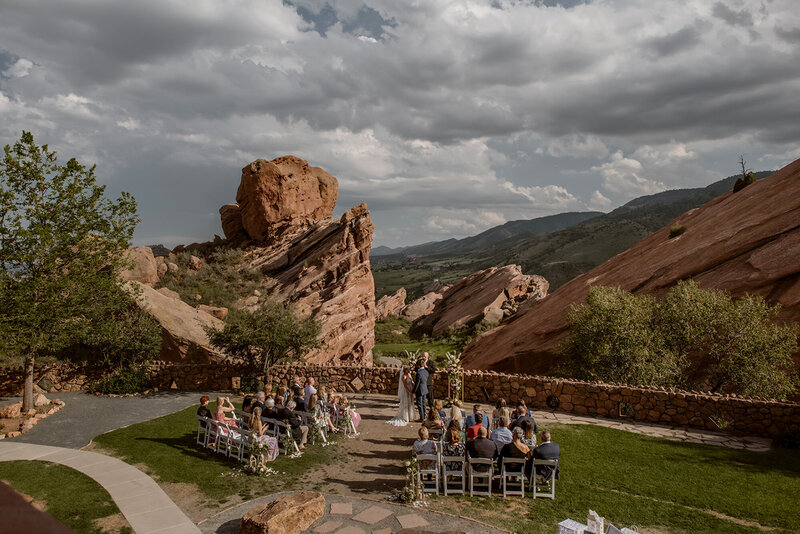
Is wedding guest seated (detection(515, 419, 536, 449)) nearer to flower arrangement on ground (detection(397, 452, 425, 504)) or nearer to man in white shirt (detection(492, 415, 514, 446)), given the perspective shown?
man in white shirt (detection(492, 415, 514, 446))

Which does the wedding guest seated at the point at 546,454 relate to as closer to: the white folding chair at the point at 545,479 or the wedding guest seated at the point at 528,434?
the white folding chair at the point at 545,479

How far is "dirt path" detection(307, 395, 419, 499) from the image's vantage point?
1145 centimetres

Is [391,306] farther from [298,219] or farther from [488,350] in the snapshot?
[488,350]

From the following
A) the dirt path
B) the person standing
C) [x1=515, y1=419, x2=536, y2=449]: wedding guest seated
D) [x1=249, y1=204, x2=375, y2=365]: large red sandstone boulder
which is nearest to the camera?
the dirt path

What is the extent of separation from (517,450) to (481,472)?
97 cm

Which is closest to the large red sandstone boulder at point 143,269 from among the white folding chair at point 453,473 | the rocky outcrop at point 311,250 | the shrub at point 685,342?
the rocky outcrop at point 311,250

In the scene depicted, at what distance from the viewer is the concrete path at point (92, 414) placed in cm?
1509

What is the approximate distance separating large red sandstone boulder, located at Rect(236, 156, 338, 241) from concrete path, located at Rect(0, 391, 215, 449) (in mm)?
29772

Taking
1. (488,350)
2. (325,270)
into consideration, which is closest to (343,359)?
(325,270)

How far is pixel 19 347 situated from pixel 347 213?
26862 millimetres

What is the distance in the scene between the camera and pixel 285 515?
895cm

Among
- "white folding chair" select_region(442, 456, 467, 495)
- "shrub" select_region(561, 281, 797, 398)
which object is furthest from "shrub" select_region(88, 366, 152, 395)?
"shrub" select_region(561, 281, 797, 398)

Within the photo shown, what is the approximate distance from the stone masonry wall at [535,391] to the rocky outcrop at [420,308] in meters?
42.8

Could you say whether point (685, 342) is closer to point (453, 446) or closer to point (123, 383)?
point (453, 446)
